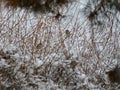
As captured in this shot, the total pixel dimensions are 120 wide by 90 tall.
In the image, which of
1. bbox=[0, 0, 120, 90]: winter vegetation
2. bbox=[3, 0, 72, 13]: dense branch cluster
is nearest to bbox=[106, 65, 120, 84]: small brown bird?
bbox=[0, 0, 120, 90]: winter vegetation

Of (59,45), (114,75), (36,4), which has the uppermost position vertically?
(36,4)

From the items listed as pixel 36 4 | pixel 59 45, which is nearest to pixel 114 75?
pixel 59 45

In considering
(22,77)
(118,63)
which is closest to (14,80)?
(22,77)

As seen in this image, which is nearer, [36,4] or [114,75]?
[114,75]

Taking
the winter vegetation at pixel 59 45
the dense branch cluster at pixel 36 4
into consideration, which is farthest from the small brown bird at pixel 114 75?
the dense branch cluster at pixel 36 4

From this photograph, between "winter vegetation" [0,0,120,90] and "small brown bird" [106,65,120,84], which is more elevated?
"winter vegetation" [0,0,120,90]

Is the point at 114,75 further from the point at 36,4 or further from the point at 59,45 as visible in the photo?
the point at 36,4

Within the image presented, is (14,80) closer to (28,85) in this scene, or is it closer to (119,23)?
(28,85)

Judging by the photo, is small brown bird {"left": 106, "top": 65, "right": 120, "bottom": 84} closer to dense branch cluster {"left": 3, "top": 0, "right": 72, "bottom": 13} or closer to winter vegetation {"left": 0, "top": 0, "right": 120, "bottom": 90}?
winter vegetation {"left": 0, "top": 0, "right": 120, "bottom": 90}

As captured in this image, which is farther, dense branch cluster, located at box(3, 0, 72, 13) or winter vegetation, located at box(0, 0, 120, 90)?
dense branch cluster, located at box(3, 0, 72, 13)
